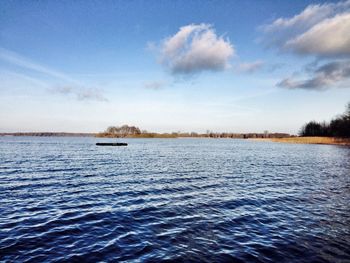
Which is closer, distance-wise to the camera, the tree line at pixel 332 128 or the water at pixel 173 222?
the water at pixel 173 222

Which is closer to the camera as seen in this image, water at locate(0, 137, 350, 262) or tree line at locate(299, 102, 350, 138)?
water at locate(0, 137, 350, 262)

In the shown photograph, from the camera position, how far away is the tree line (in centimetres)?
11156

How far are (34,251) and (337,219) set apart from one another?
16.5 m

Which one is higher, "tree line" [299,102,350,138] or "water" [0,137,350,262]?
"tree line" [299,102,350,138]

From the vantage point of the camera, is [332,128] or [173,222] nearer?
[173,222]

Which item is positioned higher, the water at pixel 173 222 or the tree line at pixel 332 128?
the tree line at pixel 332 128

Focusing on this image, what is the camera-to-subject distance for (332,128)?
132 m

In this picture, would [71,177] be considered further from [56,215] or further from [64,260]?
[64,260]

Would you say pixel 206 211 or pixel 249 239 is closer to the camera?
pixel 249 239

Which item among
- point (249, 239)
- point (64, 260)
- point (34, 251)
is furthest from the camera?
point (249, 239)

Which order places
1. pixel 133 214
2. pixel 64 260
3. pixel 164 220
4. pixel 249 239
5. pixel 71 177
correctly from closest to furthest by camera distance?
pixel 64 260 → pixel 249 239 → pixel 164 220 → pixel 133 214 → pixel 71 177

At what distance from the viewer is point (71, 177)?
29.0 m

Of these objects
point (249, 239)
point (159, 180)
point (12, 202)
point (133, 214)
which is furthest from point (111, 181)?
point (249, 239)

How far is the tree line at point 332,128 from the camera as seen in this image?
111556mm
